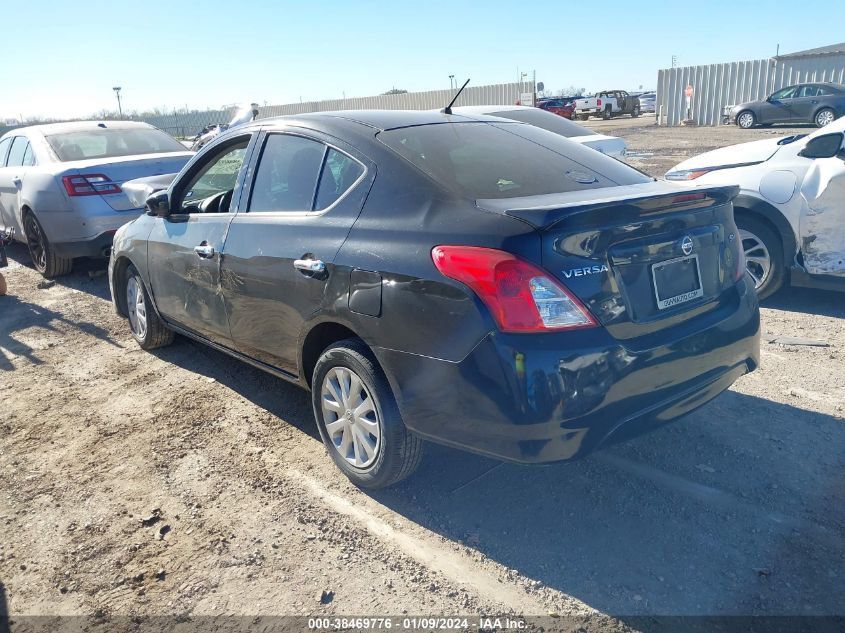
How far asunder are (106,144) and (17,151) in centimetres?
141

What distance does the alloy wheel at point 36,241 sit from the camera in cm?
805

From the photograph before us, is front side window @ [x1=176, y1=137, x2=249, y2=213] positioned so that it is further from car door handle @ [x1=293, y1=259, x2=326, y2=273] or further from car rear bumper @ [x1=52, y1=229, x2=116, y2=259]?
car rear bumper @ [x1=52, y1=229, x2=116, y2=259]

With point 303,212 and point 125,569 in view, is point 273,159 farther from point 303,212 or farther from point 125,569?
point 125,569

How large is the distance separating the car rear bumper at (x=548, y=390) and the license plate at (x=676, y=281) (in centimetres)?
15

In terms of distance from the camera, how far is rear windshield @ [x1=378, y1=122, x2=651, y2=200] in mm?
3168

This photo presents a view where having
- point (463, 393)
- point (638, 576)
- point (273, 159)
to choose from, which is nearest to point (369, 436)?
point (463, 393)

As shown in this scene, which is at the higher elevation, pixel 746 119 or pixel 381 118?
pixel 381 118

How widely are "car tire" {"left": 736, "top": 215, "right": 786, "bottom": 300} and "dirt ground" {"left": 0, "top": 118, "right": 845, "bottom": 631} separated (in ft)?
3.59

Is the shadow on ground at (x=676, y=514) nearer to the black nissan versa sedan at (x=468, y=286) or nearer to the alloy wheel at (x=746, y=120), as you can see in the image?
the black nissan versa sedan at (x=468, y=286)

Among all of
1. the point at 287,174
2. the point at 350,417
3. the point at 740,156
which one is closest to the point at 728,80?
the point at 740,156

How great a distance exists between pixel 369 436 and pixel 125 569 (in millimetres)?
1163

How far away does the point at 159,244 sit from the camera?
478 centimetres

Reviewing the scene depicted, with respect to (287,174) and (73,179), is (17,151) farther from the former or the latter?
(287,174)

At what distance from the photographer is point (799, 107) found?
2456 cm
